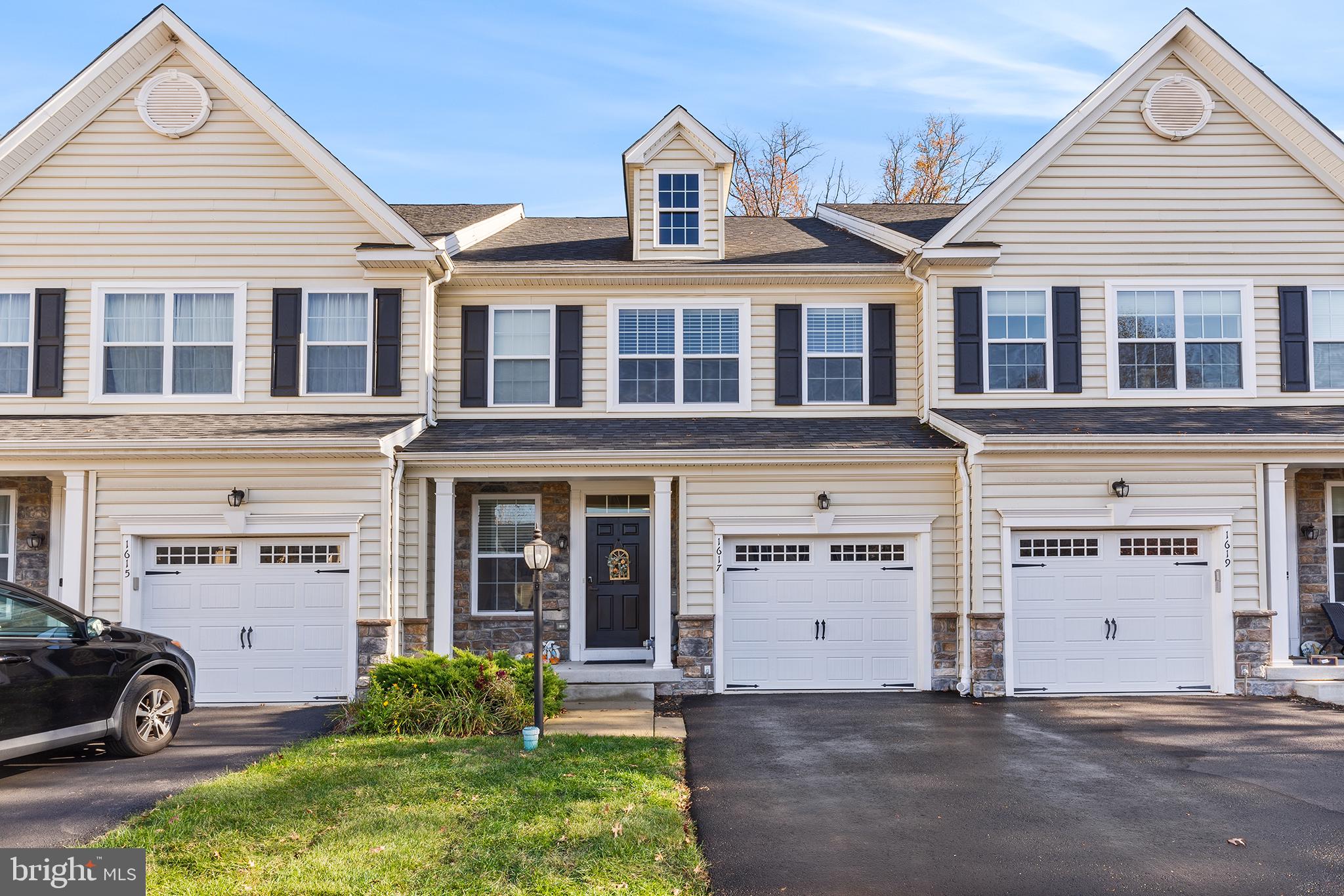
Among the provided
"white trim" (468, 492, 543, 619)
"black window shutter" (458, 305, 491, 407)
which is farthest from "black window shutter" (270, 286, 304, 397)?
"white trim" (468, 492, 543, 619)

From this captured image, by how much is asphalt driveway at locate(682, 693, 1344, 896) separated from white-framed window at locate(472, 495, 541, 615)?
3.41m

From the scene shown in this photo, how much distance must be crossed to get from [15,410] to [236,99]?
4.94m

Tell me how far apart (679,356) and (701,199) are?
2.29 m

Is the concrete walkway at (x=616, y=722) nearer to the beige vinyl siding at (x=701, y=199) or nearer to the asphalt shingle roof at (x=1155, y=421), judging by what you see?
the asphalt shingle roof at (x=1155, y=421)

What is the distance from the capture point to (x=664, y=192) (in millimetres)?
14297

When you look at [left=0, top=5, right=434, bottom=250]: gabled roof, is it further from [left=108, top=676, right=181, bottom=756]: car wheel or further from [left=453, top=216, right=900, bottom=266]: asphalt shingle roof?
[left=108, top=676, right=181, bottom=756]: car wheel

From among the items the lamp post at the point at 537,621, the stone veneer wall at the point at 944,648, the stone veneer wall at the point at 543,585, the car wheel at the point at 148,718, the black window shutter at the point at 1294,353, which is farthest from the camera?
the stone veneer wall at the point at 543,585

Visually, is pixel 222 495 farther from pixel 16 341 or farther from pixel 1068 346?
pixel 1068 346

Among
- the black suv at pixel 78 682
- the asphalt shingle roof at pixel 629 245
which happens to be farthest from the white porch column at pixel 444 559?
the black suv at pixel 78 682

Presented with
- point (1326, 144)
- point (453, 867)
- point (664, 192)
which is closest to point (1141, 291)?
point (1326, 144)

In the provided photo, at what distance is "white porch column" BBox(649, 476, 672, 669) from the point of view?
40.9ft

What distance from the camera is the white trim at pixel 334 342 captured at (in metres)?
13.2

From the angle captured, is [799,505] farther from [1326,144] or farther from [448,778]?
[1326,144]

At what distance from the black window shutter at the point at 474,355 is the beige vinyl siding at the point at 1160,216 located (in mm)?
6304
